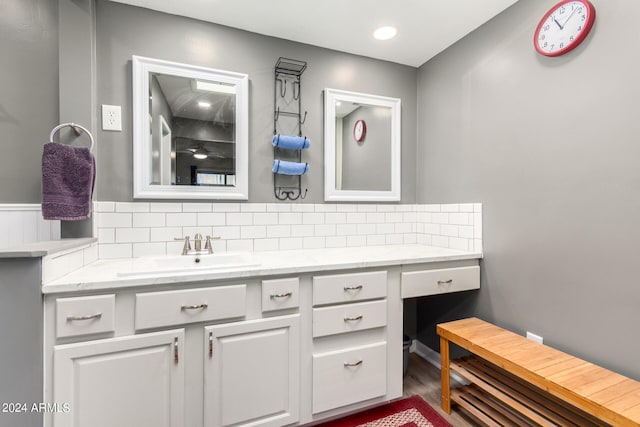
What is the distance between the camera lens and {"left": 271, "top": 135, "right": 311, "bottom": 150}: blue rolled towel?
1946mm

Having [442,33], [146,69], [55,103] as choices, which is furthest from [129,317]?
[442,33]

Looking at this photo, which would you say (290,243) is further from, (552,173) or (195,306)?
(552,173)

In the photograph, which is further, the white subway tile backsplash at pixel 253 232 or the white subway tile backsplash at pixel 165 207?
the white subway tile backsplash at pixel 253 232

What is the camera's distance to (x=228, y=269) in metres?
1.37

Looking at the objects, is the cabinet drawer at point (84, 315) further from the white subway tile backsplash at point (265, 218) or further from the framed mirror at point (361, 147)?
the framed mirror at point (361, 147)

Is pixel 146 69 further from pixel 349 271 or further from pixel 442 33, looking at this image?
pixel 442 33

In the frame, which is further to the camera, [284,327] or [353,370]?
[353,370]

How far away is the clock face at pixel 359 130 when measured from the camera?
2.27 m

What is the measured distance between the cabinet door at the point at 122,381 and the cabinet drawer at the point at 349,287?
66 cm

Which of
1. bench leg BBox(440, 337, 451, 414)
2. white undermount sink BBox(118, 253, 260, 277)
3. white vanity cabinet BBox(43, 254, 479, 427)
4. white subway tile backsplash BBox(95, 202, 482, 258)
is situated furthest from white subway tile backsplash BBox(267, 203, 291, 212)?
bench leg BBox(440, 337, 451, 414)

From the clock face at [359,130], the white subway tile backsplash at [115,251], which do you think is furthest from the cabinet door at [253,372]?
the clock face at [359,130]

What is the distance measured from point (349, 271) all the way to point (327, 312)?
24 centimetres

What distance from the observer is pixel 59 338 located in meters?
1.14

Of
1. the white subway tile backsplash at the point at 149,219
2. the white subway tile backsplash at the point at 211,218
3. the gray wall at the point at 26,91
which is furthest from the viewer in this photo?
the white subway tile backsplash at the point at 211,218
